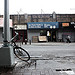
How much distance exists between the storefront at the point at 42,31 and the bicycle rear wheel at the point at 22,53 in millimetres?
17464

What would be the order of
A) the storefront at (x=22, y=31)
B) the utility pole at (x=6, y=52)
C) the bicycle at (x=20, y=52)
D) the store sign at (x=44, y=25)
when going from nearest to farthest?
the utility pole at (x=6, y=52), the bicycle at (x=20, y=52), the store sign at (x=44, y=25), the storefront at (x=22, y=31)

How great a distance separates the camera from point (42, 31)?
82.5 feet

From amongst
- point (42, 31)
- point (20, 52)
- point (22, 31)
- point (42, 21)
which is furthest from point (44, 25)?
point (20, 52)

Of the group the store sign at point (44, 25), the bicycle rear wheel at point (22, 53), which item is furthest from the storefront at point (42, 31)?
the bicycle rear wheel at point (22, 53)

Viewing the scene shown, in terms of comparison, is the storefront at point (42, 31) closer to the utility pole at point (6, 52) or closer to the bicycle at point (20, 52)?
the bicycle at point (20, 52)

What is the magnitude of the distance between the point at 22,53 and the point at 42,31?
62.2ft

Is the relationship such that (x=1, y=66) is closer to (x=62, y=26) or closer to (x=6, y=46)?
(x=6, y=46)

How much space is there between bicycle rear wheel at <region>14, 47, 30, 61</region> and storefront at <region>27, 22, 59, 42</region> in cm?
1746

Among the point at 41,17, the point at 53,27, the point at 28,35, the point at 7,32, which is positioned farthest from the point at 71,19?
the point at 7,32

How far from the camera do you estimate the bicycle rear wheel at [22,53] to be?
6.20 metres

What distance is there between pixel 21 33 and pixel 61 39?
8.66 metres

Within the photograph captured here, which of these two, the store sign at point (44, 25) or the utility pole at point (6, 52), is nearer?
the utility pole at point (6, 52)

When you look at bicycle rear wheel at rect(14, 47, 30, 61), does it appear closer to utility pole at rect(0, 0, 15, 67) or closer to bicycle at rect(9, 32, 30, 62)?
bicycle at rect(9, 32, 30, 62)

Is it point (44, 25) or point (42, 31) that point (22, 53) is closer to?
point (44, 25)
